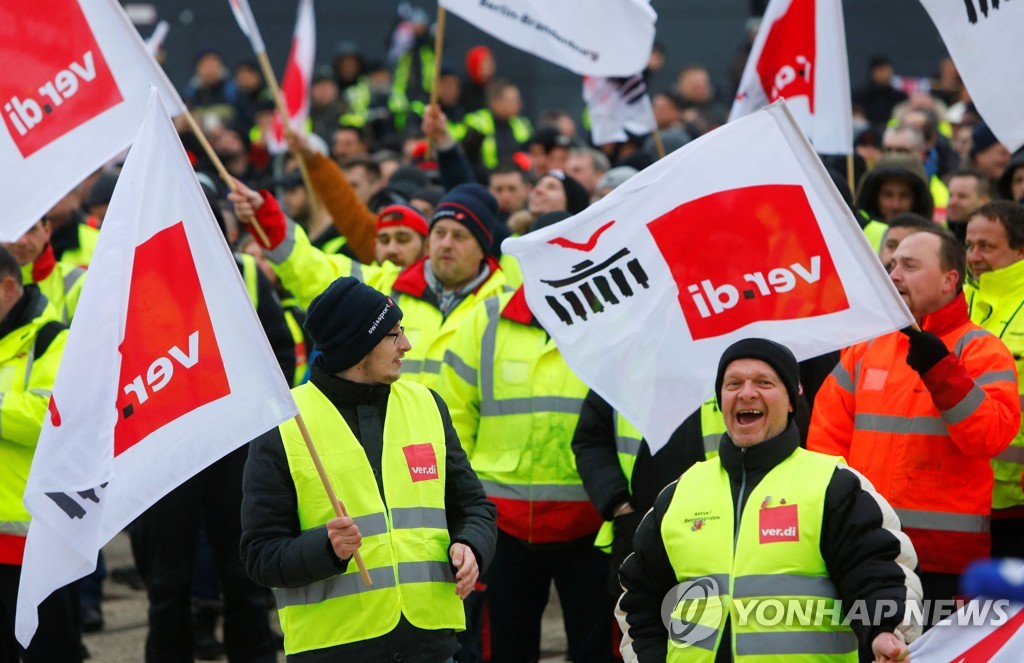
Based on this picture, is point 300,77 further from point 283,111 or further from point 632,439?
point 632,439

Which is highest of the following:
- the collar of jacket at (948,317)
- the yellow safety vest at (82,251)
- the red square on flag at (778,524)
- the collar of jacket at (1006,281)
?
the yellow safety vest at (82,251)

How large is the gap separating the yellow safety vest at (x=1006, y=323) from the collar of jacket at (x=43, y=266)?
444cm

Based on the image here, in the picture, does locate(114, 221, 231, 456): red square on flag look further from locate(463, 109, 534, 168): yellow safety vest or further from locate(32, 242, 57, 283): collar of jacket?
locate(463, 109, 534, 168): yellow safety vest

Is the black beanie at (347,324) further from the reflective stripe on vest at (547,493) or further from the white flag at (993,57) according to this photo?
the white flag at (993,57)

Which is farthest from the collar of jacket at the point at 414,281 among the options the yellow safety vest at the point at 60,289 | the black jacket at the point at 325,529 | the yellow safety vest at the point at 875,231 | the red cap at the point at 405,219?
the black jacket at the point at 325,529

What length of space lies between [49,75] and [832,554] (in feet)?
12.1

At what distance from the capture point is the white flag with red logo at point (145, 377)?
4512mm

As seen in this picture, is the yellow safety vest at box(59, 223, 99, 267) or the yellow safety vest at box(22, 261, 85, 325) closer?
the yellow safety vest at box(22, 261, 85, 325)

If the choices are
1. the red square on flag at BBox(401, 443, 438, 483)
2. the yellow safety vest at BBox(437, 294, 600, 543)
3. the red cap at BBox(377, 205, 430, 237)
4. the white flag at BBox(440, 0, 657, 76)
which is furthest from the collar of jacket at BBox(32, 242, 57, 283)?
the red square on flag at BBox(401, 443, 438, 483)

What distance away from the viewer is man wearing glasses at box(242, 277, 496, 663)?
473 centimetres

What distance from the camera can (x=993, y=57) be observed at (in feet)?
20.5

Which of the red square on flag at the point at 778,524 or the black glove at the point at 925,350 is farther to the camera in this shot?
the black glove at the point at 925,350

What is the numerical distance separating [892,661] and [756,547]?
512 mm

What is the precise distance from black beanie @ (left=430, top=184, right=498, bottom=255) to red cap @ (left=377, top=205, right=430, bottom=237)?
0.65 metres
